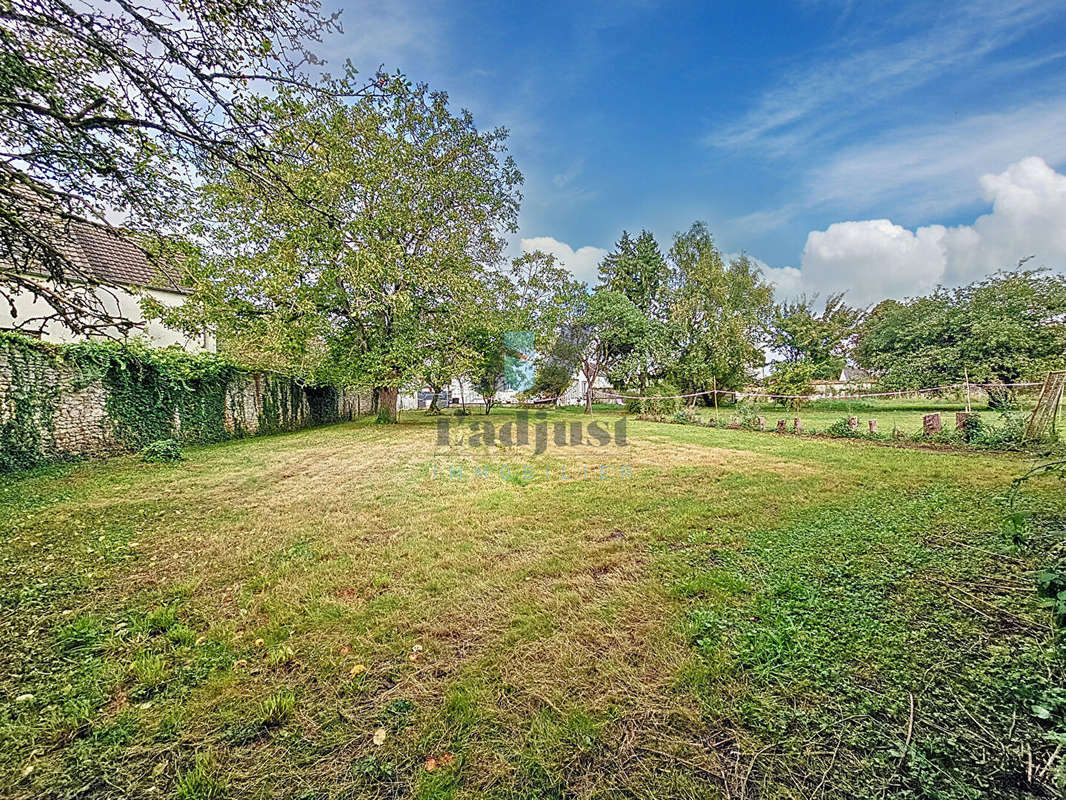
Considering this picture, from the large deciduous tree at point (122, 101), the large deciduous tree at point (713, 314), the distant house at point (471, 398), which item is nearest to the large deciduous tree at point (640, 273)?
the large deciduous tree at point (713, 314)

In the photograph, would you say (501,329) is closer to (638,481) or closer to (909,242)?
(638,481)

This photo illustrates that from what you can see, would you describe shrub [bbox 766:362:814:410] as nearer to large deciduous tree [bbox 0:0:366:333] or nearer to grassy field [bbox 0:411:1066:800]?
grassy field [bbox 0:411:1066:800]

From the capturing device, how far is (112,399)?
725 cm

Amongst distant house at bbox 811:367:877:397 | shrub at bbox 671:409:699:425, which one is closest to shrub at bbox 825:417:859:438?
shrub at bbox 671:409:699:425

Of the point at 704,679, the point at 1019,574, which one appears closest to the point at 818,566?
the point at 1019,574

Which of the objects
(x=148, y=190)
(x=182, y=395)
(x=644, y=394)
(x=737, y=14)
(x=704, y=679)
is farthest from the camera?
(x=644, y=394)

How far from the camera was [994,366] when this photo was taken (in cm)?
1316

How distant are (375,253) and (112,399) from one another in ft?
20.6

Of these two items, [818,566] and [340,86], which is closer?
[818,566]

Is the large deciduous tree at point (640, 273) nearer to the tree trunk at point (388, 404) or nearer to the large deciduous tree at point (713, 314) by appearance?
the large deciduous tree at point (713, 314)

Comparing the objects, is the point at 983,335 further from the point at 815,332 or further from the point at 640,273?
the point at 640,273

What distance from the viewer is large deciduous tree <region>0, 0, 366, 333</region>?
2.92 metres

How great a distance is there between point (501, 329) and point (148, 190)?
11.2m

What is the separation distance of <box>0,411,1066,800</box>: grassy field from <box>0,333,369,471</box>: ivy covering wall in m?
2.98
